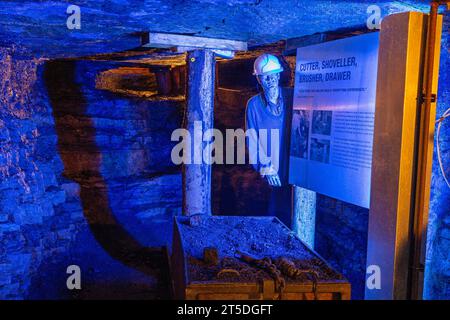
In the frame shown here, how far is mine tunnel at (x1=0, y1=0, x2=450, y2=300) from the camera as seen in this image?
115 inches

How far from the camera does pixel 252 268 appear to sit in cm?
342

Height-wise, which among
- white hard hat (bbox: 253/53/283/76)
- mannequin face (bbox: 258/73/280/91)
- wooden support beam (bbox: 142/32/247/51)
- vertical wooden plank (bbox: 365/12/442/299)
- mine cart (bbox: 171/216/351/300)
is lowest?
mine cart (bbox: 171/216/351/300)

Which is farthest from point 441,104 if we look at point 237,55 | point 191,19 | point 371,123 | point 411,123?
point 237,55

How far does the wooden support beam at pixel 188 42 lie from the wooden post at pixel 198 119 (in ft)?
0.52

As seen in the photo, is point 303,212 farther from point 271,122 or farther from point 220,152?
point 220,152

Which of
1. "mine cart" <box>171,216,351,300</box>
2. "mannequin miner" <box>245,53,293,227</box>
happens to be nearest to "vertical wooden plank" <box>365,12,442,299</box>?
"mine cart" <box>171,216,351,300</box>

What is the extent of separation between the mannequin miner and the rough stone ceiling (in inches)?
14.4

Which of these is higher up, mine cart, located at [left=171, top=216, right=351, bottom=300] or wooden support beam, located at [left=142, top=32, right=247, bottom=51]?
wooden support beam, located at [left=142, top=32, right=247, bottom=51]

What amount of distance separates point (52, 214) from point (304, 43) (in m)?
4.18

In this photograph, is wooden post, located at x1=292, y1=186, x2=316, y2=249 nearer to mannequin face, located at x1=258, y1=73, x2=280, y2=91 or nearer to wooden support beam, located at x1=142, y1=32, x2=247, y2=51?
mannequin face, located at x1=258, y1=73, x2=280, y2=91

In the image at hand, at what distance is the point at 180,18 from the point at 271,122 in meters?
2.04

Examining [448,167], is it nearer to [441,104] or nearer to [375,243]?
[441,104]

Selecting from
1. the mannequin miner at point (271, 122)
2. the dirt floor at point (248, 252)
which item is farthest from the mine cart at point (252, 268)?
the mannequin miner at point (271, 122)

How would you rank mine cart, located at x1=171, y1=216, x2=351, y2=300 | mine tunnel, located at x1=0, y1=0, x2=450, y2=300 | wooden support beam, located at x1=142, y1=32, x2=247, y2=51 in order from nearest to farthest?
mine tunnel, located at x1=0, y1=0, x2=450, y2=300, mine cart, located at x1=171, y1=216, x2=351, y2=300, wooden support beam, located at x1=142, y1=32, x2=247, y2=51
